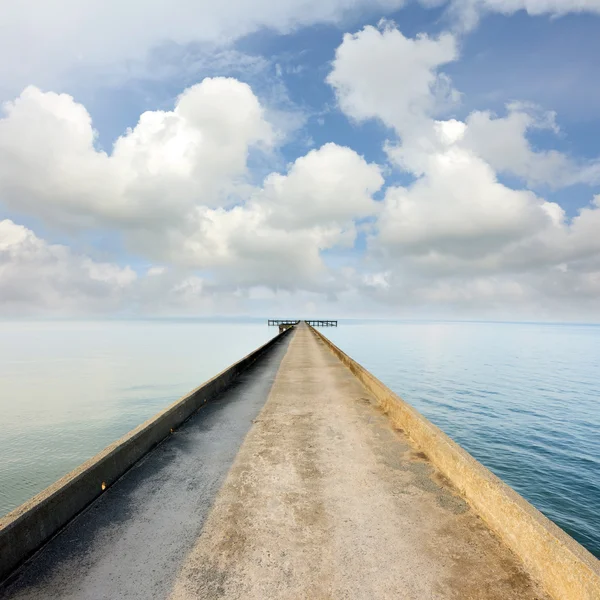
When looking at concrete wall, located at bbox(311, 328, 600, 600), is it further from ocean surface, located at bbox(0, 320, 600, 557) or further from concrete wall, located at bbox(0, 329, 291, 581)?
ocean surface, located at bbox(0, 320, 600, 557)

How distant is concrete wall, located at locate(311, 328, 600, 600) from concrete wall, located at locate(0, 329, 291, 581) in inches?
172

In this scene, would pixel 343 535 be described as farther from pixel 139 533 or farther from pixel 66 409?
pixel 66 409

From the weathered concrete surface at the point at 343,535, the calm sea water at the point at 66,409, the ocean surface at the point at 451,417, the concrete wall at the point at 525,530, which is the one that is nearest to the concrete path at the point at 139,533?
the weathered concrete surface at the point at 343,535

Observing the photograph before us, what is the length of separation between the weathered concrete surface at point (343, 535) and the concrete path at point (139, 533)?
19 cm

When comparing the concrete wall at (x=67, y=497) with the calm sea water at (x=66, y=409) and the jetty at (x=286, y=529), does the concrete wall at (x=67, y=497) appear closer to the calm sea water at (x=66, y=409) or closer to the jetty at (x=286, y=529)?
the jetty at (x=286, y=529)

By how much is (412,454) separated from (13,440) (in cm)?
1741

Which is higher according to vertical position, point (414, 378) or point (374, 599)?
point (374, 599)

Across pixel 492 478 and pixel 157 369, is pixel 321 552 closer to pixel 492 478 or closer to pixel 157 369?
pixel 492 478

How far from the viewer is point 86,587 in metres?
2.73

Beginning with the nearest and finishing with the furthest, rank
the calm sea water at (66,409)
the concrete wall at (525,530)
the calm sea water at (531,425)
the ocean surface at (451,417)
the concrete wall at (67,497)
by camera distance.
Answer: the concrete wall at (525,530) → the concrete wall at (67,497) → the calm sea water at (531,425) → the ocean surface at (451,417) → the calm sea water at (66,409)

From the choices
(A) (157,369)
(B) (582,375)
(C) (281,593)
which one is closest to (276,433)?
(C) (281,593)

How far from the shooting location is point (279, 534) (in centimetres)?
337

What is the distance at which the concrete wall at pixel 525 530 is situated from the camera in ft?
8.36

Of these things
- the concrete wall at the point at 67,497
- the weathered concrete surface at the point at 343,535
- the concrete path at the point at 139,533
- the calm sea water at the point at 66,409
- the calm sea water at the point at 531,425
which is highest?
the concrete wall at the point at 67,497
